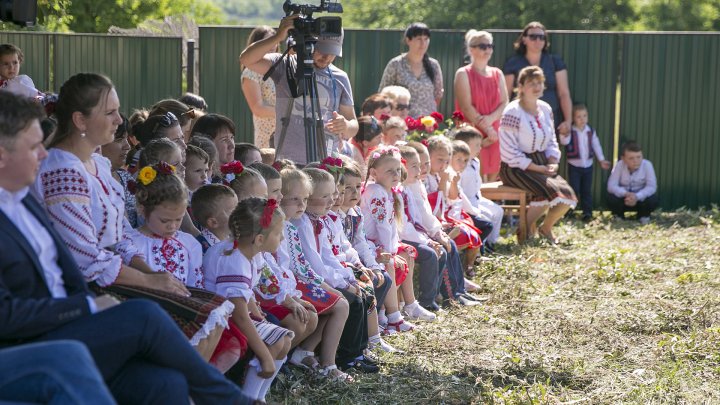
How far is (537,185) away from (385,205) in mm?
A: 3242

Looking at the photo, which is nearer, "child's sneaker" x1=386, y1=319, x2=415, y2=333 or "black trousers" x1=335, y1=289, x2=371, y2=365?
"black trousers" x1=335, y1=289, x2=371, y2=365

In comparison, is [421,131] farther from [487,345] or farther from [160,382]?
[160,382]

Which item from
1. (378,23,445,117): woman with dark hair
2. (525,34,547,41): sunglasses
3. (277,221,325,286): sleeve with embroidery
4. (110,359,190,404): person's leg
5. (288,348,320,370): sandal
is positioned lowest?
(288,348,320,370): sandal

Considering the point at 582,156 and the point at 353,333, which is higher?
the point at 582,156

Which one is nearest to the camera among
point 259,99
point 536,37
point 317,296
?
point 317,296

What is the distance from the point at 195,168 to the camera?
17.4 ft

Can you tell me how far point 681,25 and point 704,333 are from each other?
23234 mm

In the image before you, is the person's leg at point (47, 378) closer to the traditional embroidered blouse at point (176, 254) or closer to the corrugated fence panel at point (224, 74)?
the traditional embroidered blouse at point (176, 254)

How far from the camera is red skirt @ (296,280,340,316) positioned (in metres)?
5.44

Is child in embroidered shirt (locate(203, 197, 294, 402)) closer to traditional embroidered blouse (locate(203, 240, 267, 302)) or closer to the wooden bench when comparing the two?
traditional embroidered blouse (locate(203, 240, 267, 302))

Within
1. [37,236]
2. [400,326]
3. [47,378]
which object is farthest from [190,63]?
[47,378]

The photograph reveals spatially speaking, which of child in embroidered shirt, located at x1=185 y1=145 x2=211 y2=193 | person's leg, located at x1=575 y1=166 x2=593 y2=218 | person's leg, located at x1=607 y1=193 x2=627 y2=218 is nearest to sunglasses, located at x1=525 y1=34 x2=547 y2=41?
person's leg, located at x1=575 y1=166 x2=593 y2=218

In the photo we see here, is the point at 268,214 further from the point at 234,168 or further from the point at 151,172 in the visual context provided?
the point at 234,168

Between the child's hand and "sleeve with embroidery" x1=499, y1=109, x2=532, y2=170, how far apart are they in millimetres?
5499
